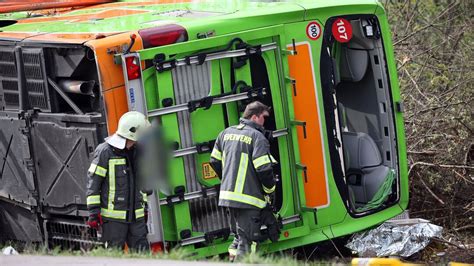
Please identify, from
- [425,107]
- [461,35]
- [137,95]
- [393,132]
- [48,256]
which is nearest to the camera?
[48,256]

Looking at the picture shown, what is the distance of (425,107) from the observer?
39.8 ft

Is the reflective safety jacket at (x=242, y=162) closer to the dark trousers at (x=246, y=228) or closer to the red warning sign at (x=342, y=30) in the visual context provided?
the dark trousers at (x=246, y=228)

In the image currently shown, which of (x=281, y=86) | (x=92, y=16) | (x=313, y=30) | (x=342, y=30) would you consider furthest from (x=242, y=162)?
(x=92, y=16)

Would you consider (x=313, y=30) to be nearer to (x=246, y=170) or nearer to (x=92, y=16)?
(x=246, y=170)

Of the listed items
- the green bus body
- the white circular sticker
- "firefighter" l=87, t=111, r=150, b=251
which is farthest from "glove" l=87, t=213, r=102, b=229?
the white circular sticker

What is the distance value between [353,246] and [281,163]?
4.68ft

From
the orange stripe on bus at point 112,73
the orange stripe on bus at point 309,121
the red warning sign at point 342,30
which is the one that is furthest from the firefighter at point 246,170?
the red warning sign at point 342,30

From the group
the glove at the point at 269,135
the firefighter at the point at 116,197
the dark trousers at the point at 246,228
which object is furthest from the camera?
the glove at the point at 269,135

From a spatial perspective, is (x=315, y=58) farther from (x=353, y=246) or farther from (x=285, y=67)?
(x=353, y=246)

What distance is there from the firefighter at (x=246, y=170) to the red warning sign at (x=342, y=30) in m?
1.23

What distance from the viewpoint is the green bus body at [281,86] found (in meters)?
8.56

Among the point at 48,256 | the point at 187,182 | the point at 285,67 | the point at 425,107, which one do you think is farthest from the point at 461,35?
the point at 48,256

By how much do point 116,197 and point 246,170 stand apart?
1.08 m

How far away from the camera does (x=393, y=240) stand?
10.1 metres
